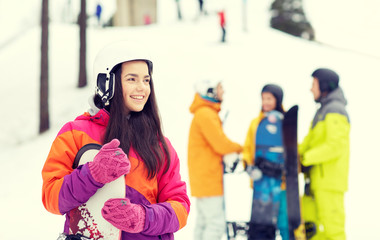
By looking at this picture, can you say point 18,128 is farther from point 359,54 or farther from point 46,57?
point 359,54

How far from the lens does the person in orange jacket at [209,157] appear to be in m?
4.01

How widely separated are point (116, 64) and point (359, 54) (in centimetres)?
1461

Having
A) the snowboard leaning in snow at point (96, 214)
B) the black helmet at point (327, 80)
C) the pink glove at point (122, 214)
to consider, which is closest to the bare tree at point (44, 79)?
the black helmet at point (327, 80)

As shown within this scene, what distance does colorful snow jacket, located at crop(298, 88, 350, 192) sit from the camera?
11.9ft

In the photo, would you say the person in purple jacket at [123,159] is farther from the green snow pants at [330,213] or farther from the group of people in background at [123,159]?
the green snow pants at [330,213]

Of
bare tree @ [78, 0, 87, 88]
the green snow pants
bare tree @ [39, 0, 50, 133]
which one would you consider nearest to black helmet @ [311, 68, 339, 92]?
the green snow pants

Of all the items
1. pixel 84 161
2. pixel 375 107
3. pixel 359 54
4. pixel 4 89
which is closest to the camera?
pixel 84 161

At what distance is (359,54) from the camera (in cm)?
1469

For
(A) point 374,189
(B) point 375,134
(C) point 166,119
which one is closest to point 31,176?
(C) point 166,119

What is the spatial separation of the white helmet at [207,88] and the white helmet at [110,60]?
2378 mm

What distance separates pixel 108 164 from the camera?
1427mm

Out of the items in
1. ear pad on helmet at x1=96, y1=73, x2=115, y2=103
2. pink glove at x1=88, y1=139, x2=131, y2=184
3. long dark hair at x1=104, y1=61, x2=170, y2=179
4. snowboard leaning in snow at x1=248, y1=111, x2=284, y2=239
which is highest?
ear pad on helmet at x1=96, y1=73, x2=115, y2=103

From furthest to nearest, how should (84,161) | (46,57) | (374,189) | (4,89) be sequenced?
(4,89) < (46,57) < (374,189) < (84,161)

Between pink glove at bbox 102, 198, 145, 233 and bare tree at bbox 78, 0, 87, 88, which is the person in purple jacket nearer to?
pink glove at bbox 102, 198, 145, 233
